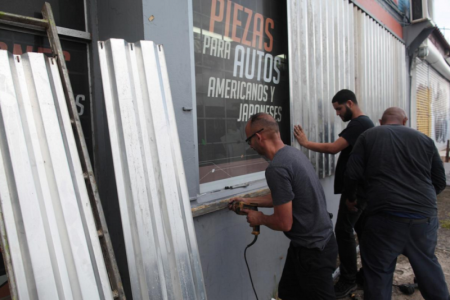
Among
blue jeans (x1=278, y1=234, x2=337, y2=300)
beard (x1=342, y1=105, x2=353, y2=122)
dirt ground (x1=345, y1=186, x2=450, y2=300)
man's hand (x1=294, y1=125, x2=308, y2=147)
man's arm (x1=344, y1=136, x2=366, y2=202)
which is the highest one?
beard (x1=342, y1=105, x2=353, y2=122)

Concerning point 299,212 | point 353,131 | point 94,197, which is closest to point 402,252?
point 299,212

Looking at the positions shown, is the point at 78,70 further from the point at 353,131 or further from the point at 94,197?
the point at 353,131

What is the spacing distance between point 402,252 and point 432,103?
1377 cm

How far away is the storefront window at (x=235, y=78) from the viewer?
2.73 metres

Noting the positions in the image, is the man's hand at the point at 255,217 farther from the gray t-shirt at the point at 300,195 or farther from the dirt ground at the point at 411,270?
the dirt ground at the point at 411,270

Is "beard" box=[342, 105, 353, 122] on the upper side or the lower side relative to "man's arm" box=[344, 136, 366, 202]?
upper

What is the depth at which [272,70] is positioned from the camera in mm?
3562

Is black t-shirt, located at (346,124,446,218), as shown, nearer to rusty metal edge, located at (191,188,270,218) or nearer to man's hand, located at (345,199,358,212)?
man's hand, located at (345,199,358,212)

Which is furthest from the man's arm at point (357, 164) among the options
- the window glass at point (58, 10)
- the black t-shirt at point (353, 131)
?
the window glass at point (58, 10)

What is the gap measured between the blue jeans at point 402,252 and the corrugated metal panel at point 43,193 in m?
2.19

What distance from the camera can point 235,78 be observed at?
10.2ft

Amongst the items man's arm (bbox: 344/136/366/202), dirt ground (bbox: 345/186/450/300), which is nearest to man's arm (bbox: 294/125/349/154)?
man's arm (bbox: 344/136/366/202)

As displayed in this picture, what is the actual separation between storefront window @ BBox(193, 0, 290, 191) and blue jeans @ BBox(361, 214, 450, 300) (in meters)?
1.32

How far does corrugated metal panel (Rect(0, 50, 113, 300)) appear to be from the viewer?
1315 millimetres
